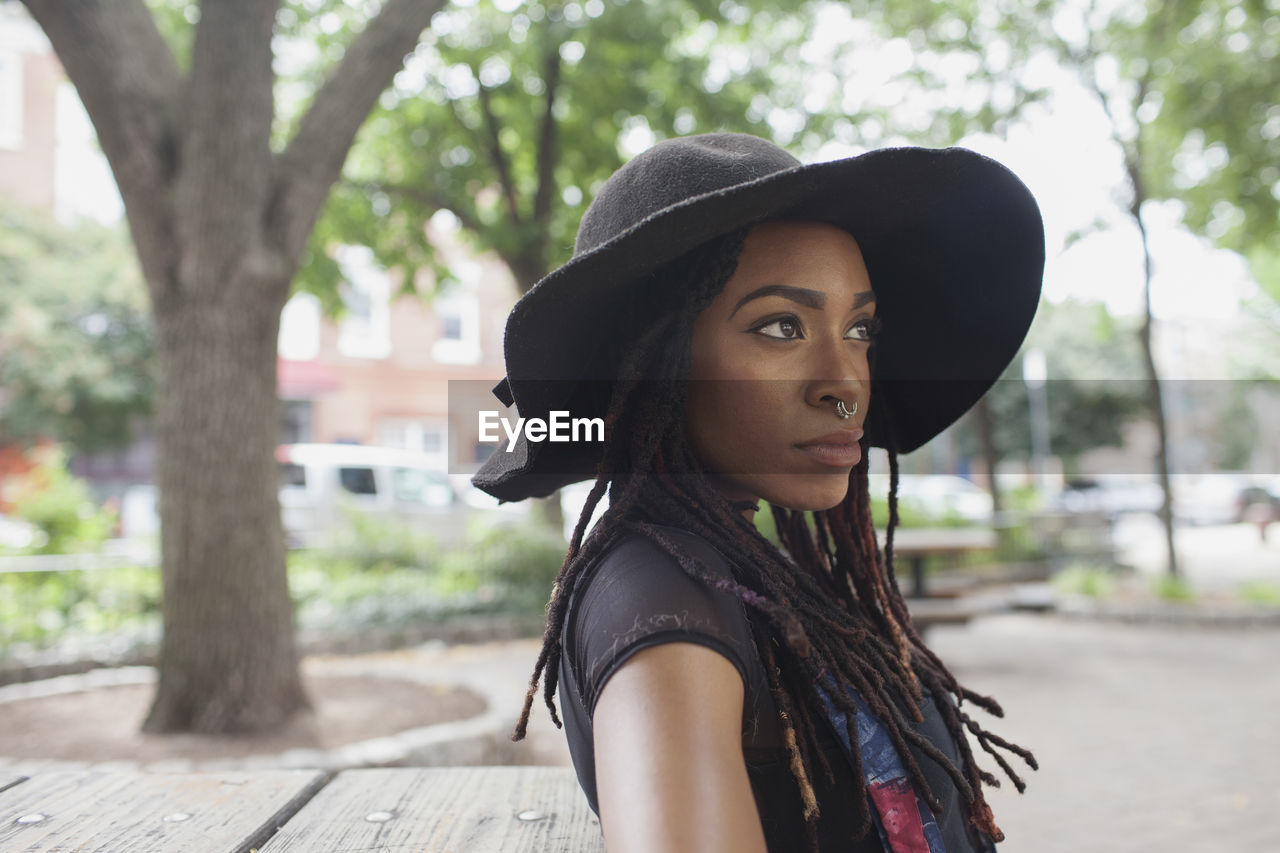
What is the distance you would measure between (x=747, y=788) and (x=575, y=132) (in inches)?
388

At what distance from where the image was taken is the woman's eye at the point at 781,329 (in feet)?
4.07

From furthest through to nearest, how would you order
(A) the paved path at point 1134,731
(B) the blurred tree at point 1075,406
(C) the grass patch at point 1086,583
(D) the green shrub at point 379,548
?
1. (B) the blurred tree at point 1075,406
2. (C) the grass patch at point 1086,583
3. (D) the green shrub at point 379,548
4. (A) the paved path at point 1134,731

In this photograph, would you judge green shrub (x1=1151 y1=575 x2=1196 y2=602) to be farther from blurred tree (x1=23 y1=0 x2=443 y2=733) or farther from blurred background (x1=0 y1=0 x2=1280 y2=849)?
blurred tree (x1=23 y1=0 x2=443 y2=733)

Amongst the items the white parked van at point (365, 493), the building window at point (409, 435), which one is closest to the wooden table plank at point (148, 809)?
the white parked van at point (365, 493)

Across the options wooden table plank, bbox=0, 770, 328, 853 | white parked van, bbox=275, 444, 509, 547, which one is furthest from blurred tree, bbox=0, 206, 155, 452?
wooden table plank, bbox=0, 770, 328, 853

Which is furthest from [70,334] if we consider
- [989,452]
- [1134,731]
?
[1134,731]

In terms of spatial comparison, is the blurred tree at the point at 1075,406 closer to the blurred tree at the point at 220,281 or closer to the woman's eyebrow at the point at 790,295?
the blurred tree at the point at 220,281

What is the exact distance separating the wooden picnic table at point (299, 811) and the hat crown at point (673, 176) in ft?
3.01

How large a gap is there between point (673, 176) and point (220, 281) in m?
4.23

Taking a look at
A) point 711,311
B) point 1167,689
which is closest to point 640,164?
point 711,311

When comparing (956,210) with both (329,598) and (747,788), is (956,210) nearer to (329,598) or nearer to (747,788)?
(747,788)

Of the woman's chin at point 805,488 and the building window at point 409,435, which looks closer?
the woman's chin at point 805,488

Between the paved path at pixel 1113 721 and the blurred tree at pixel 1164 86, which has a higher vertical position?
the blurred tree at pixel 1164 86

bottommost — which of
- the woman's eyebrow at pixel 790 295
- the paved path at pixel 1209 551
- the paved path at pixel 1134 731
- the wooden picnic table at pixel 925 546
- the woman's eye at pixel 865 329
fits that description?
the paved path at pixel 1209 551
